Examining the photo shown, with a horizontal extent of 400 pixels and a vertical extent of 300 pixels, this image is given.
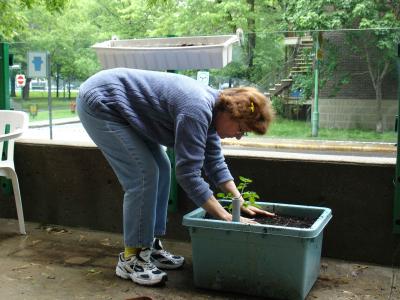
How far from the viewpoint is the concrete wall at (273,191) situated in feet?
10.2

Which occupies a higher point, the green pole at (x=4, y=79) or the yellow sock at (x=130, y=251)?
the green pole at (x=4, y=79)

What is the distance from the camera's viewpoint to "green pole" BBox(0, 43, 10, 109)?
396cm

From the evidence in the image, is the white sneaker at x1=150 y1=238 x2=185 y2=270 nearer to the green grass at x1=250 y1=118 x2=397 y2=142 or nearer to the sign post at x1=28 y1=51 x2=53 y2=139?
the green grass at x1=250 y1=118 x2=397 y2=142

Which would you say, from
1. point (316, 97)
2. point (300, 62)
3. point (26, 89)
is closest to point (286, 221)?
point (26, 89)

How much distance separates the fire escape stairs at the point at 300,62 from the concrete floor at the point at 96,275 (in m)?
3.13

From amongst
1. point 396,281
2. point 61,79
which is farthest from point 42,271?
point 61,79

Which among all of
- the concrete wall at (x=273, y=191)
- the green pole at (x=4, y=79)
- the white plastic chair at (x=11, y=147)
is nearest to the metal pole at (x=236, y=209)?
the concrete wall at (x=273, y=191)

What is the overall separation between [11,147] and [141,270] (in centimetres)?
148

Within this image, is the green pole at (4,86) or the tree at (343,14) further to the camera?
the tree at (343,14)

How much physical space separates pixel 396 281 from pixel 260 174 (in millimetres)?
1025

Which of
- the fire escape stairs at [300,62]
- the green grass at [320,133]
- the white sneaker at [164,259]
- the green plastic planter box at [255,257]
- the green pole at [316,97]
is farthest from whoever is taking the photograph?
the green pole at [316,97]

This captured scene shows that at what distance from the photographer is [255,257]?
8.42ft

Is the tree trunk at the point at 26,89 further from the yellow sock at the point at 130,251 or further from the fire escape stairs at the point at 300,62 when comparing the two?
the yellow sock at the point at 130,251

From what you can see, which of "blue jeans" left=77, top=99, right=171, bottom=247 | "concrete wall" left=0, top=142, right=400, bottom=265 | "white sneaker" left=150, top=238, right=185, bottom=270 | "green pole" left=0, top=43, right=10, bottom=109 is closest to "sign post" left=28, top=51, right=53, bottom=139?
"green pole" left=0, top=43, right=10, bottom=109
